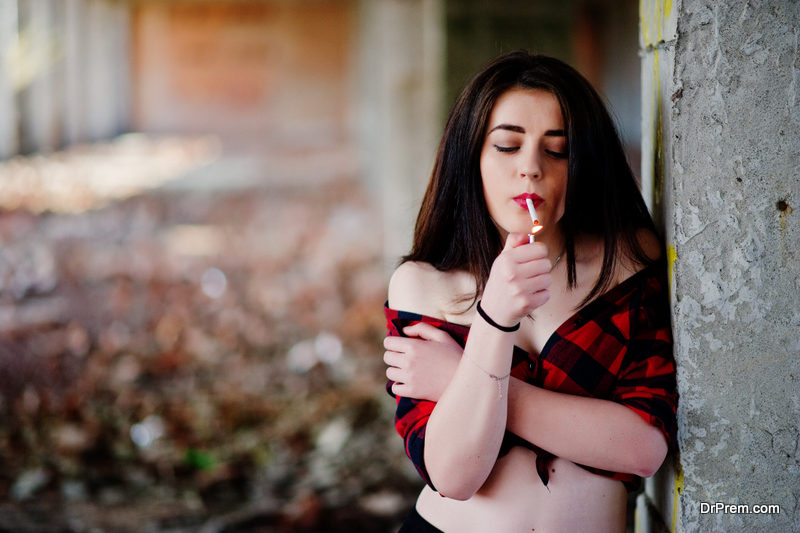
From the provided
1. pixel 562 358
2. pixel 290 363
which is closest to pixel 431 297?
pixel 562 358

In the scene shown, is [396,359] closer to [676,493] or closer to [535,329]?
[535,329]

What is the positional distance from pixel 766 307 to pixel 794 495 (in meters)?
0.34

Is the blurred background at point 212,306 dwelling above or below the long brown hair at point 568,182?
below

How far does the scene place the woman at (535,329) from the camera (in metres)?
1.45

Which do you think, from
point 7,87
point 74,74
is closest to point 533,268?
point 7,87

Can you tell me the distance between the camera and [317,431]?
4477 millimetres

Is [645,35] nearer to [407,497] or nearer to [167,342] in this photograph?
[407,497]

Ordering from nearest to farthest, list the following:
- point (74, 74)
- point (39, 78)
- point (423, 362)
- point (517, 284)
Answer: point (517, 284) → point (423, 362) → point (39, 78) → point (74, 74)

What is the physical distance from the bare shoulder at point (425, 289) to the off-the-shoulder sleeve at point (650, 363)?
0.34 meters

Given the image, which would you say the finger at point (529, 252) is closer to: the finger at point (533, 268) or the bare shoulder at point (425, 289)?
the finger at point (533, 268)

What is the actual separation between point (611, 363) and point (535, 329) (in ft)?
0.50

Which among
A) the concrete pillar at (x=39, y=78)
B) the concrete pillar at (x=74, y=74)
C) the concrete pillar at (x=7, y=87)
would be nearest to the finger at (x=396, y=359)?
the concrete pillar at (x=7, y=87)

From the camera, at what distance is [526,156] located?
1.54 metres

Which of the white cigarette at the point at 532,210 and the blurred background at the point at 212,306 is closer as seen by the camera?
the white cigarette at the point at 532,210
